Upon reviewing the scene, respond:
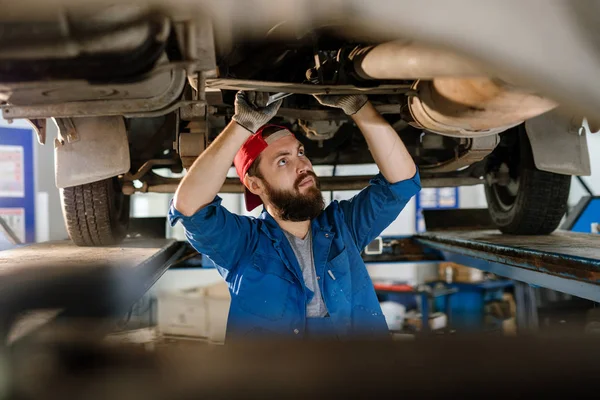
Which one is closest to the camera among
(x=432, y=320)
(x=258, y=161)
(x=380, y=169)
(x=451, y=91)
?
(x=451, y=91)

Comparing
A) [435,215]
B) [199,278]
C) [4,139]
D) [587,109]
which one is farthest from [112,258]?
[199,278]

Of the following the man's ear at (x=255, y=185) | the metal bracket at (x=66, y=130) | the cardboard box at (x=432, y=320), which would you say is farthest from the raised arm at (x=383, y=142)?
the cardboard box at (x=432, y=320)

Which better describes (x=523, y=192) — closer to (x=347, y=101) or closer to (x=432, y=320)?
(x=347, y=101)

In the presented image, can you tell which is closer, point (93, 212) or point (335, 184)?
→ point (93, 212)

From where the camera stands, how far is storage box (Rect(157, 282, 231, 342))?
4198 mm

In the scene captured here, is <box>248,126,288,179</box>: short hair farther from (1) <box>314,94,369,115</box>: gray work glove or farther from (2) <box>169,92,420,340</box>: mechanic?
(1) <box>314,94,369,115</box>: gray work glove

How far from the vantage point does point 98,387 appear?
579 millimetres

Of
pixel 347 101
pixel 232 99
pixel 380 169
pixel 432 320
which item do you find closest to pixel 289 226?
pixel 380 169

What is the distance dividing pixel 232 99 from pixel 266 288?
83 cm

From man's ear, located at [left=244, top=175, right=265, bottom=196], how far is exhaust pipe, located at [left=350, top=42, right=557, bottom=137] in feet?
1.81

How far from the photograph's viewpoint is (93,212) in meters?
2.18

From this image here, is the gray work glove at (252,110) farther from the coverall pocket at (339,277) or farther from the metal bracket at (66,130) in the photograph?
the metal bracket at (66,130)

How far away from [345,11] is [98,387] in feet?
1.86

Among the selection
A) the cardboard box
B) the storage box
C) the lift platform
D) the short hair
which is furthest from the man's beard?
the cardboard box
